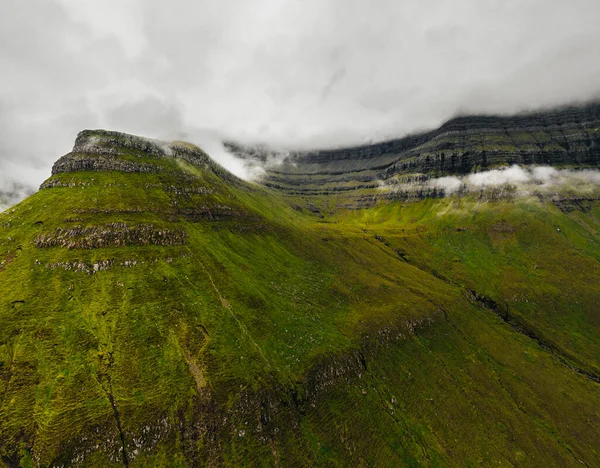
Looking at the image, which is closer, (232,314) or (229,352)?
(229,352)

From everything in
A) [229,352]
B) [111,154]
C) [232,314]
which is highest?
[111,154]

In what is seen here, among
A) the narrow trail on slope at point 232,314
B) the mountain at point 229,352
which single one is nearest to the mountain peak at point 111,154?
the mountain at point 229,352

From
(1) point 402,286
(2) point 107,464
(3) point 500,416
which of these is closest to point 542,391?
(3) point 500,416

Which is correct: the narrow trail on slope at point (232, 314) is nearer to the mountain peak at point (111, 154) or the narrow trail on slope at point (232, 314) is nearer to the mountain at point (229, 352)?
the mountain at point (229, 352)

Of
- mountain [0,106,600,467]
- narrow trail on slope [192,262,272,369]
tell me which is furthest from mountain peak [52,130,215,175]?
narrow trail on slope [192,262,272,369]

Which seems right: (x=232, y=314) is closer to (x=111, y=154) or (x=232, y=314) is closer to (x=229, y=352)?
(x=229, y=352)

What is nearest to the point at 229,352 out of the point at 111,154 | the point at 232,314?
the point at 232,314

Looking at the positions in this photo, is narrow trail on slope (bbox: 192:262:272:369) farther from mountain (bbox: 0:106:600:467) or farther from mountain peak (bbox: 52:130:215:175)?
mountain peak (bbox: 52:130:215:175)

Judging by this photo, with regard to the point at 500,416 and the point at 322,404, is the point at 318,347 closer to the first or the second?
the point at 322,404
